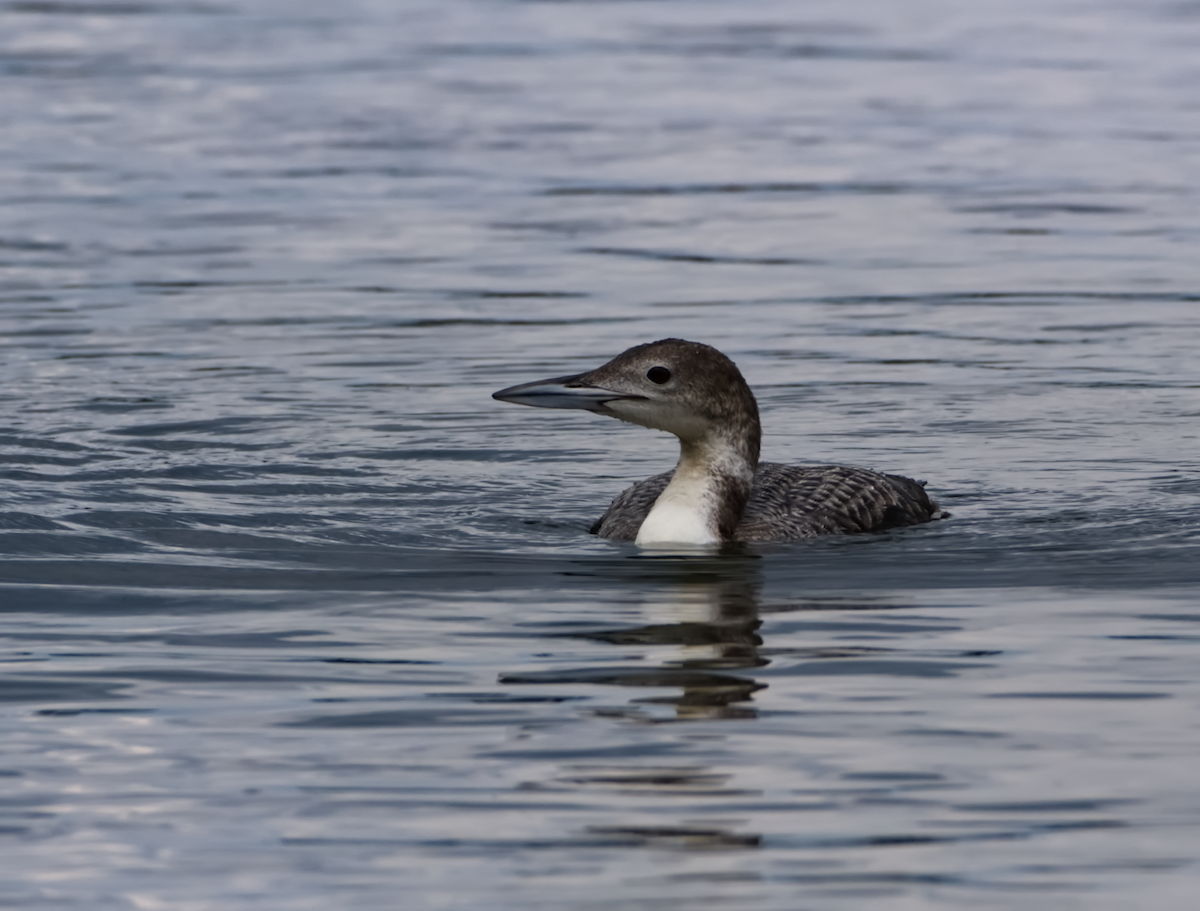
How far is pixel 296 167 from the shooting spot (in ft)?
68.9

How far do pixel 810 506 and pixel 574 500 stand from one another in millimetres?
1312

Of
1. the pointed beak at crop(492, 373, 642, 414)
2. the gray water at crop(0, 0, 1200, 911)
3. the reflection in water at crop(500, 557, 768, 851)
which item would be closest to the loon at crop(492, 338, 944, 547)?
the pointed beak at crop(492, 373, 642, 414)

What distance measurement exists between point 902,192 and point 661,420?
10381mm

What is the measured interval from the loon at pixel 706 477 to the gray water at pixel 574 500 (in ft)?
0.61

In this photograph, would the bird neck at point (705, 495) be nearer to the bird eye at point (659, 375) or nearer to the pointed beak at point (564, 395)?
the bird eye at point (659, 375)

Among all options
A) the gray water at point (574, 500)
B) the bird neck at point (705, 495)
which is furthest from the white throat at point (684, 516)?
the gray water at point (574, 500)

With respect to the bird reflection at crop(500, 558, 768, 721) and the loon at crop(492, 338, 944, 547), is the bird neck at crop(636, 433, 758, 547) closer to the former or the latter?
the loon at crop(492, 338, 944, 547)

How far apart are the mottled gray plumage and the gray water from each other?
0.47ft

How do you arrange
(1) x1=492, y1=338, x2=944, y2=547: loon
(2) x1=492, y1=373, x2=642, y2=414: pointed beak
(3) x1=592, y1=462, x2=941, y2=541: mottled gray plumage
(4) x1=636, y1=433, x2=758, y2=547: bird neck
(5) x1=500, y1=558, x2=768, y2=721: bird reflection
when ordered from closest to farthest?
1. (5) x1=500, y1=558, x2=768, y2=721: bird reflection
2. (2) x1=492, y1=373, x2=642, y2=414: pointed beak
3. (1) x1=492, y1=338, x2=944, y2=547: loon
4. (4) x1=636, y1=433, x2=758, y2=547: bird neck
5. (3) x1=592, y1=462, x2=941, y2=541: mottled gray plumage

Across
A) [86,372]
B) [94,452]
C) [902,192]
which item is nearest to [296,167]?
[902,192]

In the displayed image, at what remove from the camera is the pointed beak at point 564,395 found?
923cm

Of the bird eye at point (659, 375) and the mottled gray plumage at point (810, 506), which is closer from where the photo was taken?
the bird eye at point (659, 375)

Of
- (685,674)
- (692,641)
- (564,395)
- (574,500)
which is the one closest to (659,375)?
(564,395)

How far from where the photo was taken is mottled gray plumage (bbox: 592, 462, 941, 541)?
9703 mm
